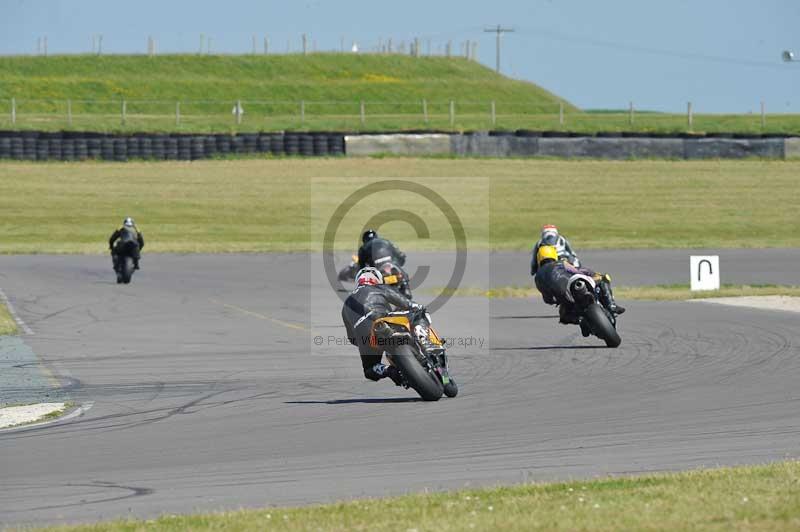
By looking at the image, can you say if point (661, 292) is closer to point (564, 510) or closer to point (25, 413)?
point (25, 413)

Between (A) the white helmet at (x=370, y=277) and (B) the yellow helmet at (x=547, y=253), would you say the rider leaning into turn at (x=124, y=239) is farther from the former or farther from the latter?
(A) the white helmet at (x=370, y=277)

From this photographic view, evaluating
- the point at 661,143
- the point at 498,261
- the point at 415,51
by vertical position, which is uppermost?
the point at 415,51

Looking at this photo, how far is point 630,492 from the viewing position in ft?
28.2

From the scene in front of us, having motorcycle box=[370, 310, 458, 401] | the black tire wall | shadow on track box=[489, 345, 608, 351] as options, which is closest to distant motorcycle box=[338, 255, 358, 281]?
shadow on track box=[489, 345, 608, 351]

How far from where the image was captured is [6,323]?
21.2 m

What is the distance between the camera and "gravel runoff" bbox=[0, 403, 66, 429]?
40.5 feet

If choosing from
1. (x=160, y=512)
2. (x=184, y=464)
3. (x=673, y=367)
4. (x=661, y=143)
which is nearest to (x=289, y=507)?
(x=160, y=512)

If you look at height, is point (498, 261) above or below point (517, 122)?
below

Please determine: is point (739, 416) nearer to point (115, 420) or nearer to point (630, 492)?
point (630, 492)

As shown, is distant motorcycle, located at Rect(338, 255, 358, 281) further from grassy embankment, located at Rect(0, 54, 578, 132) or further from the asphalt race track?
grassy embankment, located at Rect(0, 54, 578, 132)

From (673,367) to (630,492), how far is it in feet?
23.8

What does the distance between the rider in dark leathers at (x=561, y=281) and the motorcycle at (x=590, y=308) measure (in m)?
0.24

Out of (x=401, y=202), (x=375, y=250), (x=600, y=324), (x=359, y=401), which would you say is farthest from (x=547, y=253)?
(x=401, y=202)

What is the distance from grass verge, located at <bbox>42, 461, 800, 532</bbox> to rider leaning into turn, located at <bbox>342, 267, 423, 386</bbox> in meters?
4.56
